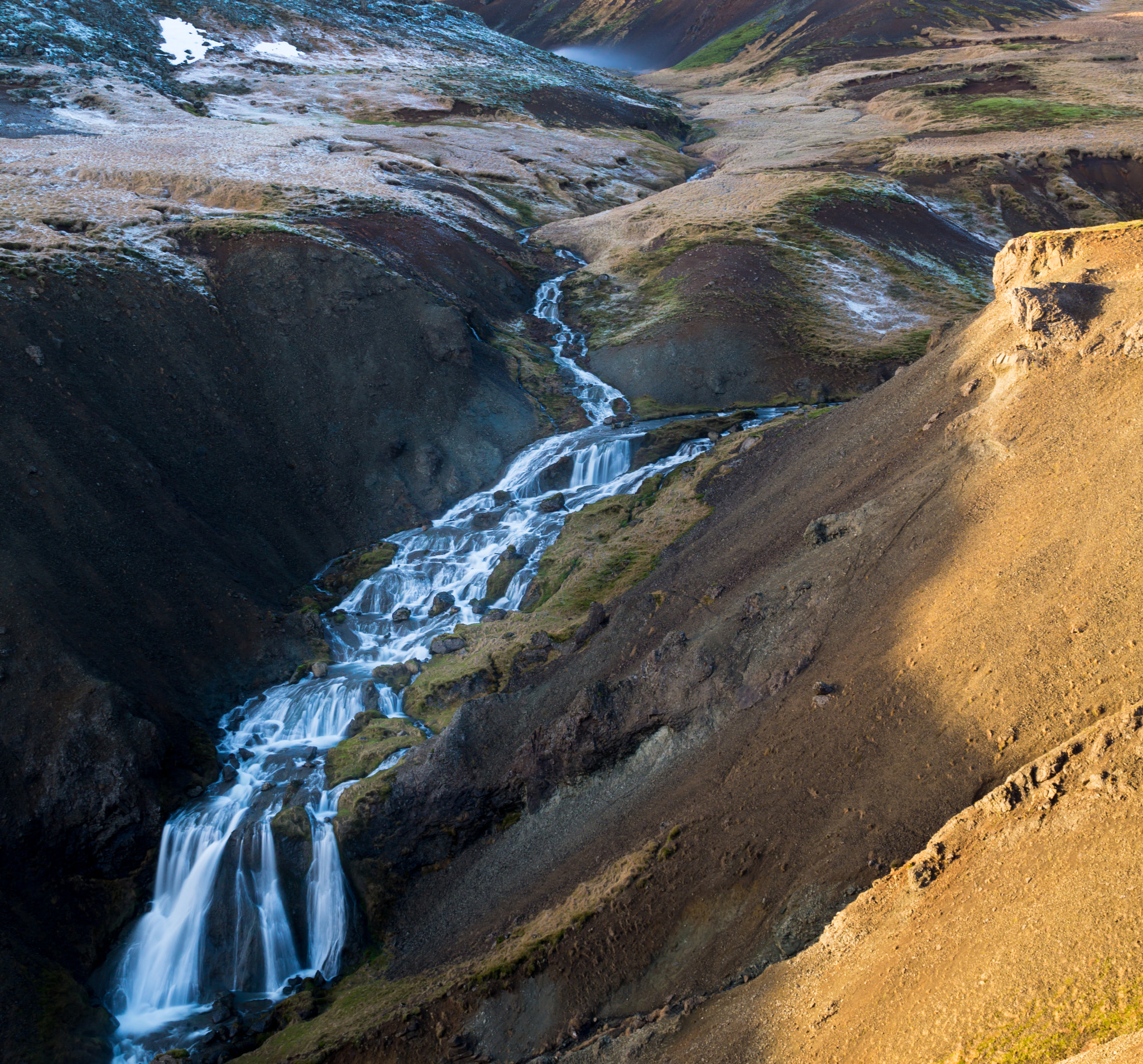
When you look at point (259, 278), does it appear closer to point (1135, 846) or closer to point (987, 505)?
point (987, 505)

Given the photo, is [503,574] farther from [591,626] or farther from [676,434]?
[676,434]

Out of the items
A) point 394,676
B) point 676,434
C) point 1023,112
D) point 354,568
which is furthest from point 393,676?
point 1023,112

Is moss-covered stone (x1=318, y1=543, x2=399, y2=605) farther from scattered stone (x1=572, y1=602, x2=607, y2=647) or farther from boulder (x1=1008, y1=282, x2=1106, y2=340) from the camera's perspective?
boulder (x1=1008, y1=282, x2=1106, y2=340)

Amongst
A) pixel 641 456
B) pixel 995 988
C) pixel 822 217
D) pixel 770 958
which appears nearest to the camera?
pixel 995 988

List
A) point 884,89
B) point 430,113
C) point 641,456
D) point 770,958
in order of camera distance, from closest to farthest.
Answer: point 770,958, point 641,456, point 430,113, point 884,89

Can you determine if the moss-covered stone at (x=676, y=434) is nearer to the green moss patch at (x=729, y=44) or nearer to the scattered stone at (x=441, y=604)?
Result: the scattered stone at (x=441, y=604)

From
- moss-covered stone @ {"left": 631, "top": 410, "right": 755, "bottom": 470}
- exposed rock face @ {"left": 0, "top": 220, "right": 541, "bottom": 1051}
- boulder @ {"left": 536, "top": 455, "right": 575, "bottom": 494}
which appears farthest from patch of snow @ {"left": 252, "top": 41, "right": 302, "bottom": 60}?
moss-covered stone @ {"left": 631, "top": 410, "right": 755, "bottom": 470}

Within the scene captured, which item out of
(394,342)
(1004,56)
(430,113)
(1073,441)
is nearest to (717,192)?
(394,342)
